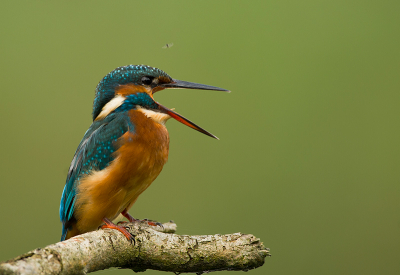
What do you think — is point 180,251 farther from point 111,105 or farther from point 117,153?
point 111,105

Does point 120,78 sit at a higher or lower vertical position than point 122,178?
higher

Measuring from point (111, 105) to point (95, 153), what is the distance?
11.3 inches

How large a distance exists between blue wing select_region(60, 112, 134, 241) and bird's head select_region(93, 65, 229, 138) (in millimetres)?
85

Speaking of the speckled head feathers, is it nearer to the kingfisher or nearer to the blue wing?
the kingfisher

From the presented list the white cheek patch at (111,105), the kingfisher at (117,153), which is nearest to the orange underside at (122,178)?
the kingfisher at (117,153)

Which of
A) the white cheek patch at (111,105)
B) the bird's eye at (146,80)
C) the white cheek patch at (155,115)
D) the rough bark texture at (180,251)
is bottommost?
the rough bark texture at (180,251)

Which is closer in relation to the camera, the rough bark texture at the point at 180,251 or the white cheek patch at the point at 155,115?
the rough bark texture at the point at 180,251

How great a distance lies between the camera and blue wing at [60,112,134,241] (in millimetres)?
1801

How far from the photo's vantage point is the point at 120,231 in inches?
60.6

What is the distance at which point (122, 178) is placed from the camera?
69.2 inches

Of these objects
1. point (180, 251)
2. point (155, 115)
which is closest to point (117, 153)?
point (155, 115)

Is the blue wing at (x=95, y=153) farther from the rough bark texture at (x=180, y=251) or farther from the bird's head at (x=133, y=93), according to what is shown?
the rough bark texture at (x=180, y=251)

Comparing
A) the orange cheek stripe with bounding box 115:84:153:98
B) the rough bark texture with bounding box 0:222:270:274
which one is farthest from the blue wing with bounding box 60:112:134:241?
the rough bark texture with bounding box 0:222:270:274

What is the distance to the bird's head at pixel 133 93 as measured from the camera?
1.95 m
